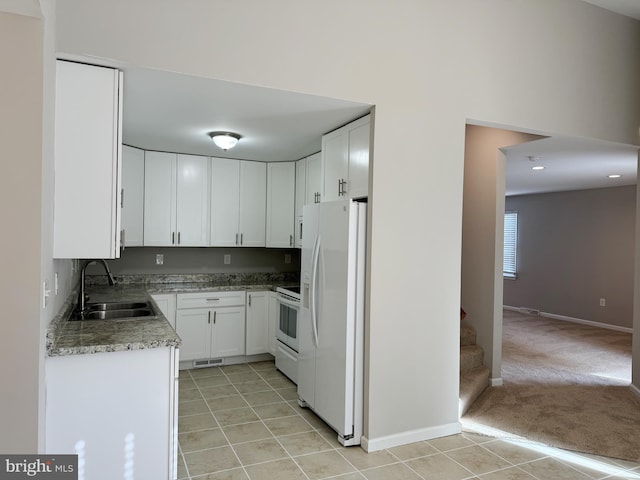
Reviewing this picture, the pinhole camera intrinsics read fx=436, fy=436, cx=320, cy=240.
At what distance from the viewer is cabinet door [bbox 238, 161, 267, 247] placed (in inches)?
195

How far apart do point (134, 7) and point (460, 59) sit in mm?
2168

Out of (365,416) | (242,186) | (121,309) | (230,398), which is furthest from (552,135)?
(121,309)

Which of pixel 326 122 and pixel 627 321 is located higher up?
pixel 326 122

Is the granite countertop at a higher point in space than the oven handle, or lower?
higher

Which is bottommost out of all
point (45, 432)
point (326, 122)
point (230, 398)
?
point (230, 398)

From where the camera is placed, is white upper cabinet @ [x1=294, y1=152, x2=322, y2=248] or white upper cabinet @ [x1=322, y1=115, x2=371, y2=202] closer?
white upper cabinet @ [x1=322, y1=115, x2=371, y2=202]

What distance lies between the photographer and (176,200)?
4633 millimetres

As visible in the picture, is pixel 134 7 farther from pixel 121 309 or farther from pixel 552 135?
pixel 552 135

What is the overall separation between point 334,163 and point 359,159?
0.41m

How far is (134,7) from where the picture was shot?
2.28 m

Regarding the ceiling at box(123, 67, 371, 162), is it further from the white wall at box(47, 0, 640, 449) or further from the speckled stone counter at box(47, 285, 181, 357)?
the speckled stone counter at box(47, 285, 181, 357)

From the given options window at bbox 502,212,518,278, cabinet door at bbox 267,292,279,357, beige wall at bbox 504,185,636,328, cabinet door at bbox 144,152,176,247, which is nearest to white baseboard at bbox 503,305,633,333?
beige wall at bbox 504,185,636,328

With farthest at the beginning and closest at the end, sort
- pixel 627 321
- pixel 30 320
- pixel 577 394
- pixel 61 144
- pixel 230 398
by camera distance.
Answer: pixel 627 321, pixel 577 394, pixel 230 398, pixel 61 144, pixel 30 320

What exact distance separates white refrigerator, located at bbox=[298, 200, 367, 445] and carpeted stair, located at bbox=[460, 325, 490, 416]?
43.9 inches
